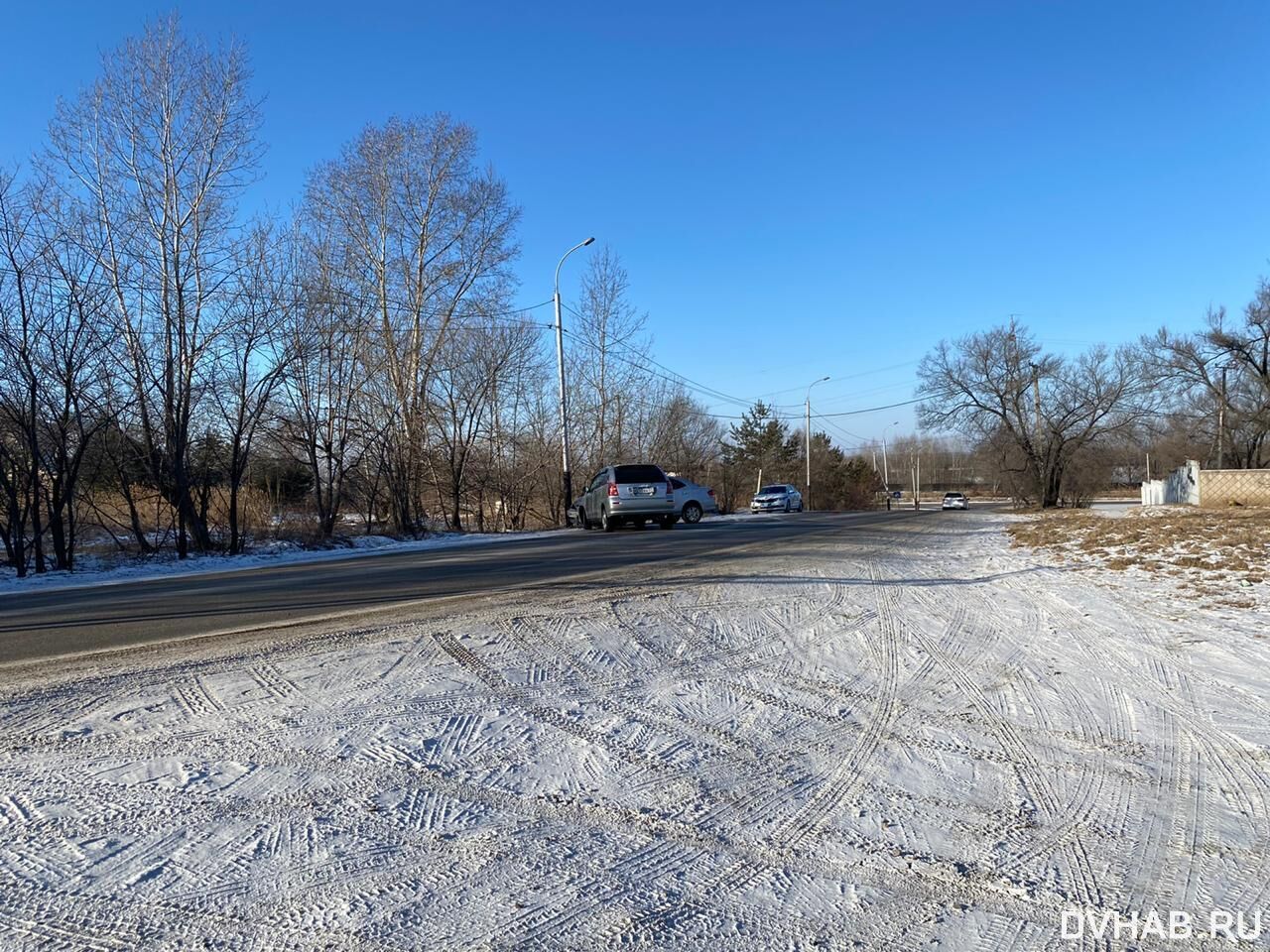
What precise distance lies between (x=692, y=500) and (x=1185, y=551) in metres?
14.5

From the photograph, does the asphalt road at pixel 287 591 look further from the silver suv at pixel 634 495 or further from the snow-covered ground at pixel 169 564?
the silver suv at pixel 634 495

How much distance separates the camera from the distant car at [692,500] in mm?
23938

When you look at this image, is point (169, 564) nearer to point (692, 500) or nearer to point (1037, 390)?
point (692, 500)

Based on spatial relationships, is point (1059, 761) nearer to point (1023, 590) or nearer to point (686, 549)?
point (1023, 590)

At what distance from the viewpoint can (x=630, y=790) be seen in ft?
11.7

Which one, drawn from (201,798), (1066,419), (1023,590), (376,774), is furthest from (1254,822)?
(1066,419)

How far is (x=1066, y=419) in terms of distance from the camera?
46625mm

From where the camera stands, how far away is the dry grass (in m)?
8.81

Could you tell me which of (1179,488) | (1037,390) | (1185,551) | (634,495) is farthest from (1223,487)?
(634,495)

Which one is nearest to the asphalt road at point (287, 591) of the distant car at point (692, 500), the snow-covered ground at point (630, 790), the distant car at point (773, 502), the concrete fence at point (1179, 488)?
the snow-covered ground at point (630, 790)

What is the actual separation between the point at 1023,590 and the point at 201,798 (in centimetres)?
884

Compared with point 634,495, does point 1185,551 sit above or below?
below

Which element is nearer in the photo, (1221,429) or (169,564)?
(169,564)

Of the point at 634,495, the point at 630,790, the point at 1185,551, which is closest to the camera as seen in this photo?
the point at 630,790
